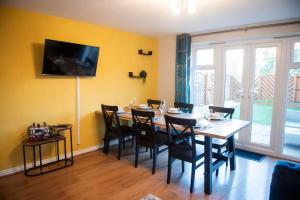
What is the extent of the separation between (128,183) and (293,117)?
298 cm

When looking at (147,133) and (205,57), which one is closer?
(147,133)

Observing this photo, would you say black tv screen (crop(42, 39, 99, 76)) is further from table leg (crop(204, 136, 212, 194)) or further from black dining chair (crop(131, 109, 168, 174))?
table leg (crop(204, 136, 212, 194))

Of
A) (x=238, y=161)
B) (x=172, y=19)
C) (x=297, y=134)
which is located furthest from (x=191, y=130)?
(x=297, y=134)

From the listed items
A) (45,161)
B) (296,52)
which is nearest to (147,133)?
(45,161)

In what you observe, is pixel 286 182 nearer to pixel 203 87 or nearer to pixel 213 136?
pixel 213 136

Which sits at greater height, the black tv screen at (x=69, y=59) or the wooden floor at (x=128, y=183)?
the black tv screen at (x=69, y=59)

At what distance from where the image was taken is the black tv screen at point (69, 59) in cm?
301

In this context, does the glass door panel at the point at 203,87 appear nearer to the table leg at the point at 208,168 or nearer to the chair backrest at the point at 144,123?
the chair backrest at the point at 144,123

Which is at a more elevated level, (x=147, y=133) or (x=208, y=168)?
(x=147, y=133)

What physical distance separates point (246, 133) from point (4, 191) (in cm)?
399

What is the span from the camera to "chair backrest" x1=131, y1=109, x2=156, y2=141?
9.30 ft

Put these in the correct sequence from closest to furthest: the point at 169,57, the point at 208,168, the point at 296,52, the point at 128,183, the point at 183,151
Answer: the point at 208,168, the point at 183,151, the point at 128,183, the point at 296,52, the point at 169,57

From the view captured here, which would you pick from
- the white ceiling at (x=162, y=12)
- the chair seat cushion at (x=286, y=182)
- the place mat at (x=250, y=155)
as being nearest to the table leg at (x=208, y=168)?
the chair seat cushion at (x=286, y=182)

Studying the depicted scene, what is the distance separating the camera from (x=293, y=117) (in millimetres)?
3414
